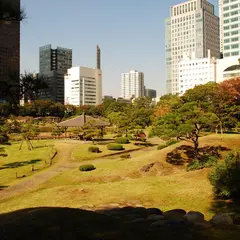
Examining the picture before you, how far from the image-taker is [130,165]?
2738 centimetres

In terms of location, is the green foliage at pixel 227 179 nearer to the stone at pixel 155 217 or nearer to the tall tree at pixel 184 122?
the stone at pixel 155 217

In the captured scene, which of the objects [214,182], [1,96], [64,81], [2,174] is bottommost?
[2,174]

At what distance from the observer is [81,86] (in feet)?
594

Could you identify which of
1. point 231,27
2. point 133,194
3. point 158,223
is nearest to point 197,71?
point 231,27

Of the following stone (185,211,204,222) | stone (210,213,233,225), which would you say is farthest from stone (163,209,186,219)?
stone (210,213,233,225)

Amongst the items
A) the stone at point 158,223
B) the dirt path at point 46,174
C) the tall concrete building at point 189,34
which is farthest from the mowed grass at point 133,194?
the tall concrete building at point 189,34

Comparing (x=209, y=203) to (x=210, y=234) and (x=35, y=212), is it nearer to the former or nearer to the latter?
(x=210, y=234)

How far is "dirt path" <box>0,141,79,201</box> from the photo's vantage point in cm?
2202

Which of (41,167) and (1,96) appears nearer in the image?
(1,96)

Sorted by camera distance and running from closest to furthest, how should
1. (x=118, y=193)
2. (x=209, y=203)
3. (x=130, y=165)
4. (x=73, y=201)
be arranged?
(x=209, y=203)
(x=73, y=201)
(x=118, y=193)
(x=130, y=165)

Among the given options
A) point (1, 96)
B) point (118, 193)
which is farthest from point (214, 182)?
point (1, 96)

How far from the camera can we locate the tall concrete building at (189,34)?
169250 mm

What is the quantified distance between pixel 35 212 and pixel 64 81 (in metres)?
183

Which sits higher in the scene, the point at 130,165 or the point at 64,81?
the point at 64,81
